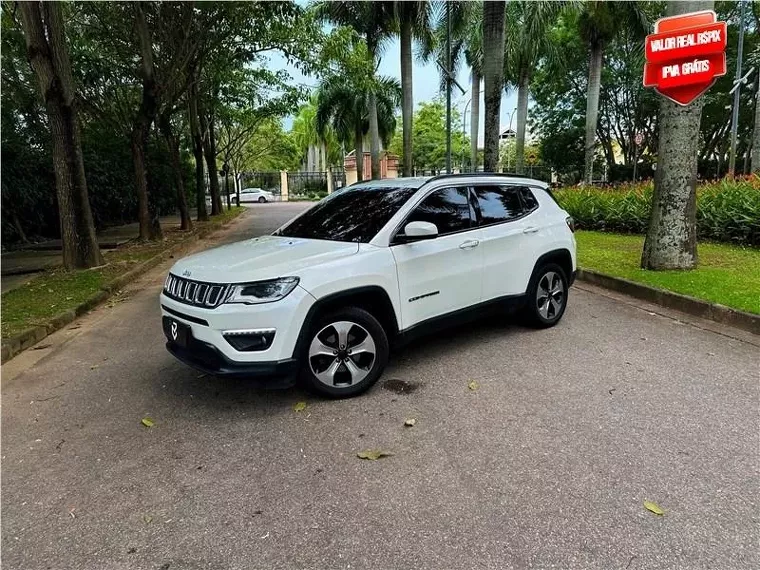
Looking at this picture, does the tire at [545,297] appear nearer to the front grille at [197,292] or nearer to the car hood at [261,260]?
the car hood at [261,260]

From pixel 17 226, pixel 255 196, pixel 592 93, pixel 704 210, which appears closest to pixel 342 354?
pixel 704 210

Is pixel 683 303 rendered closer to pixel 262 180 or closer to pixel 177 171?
pixel 177 171

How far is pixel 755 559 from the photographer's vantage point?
2.32 m

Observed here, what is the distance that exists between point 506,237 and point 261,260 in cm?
247

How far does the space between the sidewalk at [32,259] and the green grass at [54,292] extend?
33 cm

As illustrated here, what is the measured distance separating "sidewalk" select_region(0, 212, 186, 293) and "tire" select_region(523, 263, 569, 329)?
7.66 metres

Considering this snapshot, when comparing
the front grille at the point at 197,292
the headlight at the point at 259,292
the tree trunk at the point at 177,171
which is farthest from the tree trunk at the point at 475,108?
the headlight at the point at 259,292

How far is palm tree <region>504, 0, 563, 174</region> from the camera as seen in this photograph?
71.1 ft

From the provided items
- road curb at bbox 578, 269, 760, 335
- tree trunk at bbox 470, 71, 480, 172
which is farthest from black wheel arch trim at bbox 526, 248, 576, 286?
tree trunk at bbox 470, 71, 480, 172

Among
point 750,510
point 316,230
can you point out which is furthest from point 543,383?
point 316,230

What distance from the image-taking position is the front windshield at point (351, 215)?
4461 millimetres

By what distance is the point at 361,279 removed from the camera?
3967mm

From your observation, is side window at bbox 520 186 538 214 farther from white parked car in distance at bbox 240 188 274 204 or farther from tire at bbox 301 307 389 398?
white parked car in distance at bbox 240 188 274 204

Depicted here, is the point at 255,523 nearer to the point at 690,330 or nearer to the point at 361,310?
the point at 361,310
